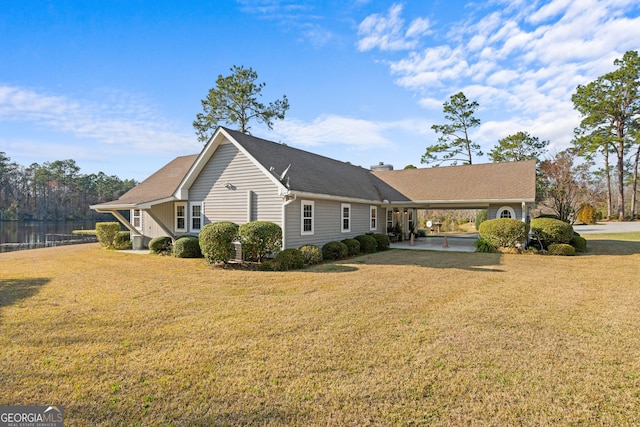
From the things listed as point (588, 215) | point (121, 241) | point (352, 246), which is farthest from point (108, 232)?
point (588, 215)

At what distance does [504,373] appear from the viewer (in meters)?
3.65

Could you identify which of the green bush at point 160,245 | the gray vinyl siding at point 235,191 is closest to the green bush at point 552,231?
the gray vinyl siding at point 235,191

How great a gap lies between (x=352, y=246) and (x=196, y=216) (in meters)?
7.32

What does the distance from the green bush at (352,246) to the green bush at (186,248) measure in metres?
6.34

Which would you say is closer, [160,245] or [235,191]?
[235,191]

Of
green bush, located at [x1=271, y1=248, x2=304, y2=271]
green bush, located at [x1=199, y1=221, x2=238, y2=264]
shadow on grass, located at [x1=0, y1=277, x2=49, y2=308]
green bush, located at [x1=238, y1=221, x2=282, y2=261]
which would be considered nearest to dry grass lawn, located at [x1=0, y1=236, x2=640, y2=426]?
shadow on grass, located at [x1=0, y1=277, x2=49, y2=308]

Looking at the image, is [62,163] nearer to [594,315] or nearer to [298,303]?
[298,303]

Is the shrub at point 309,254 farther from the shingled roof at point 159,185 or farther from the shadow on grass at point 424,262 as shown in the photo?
the shingled roof at point 159,185

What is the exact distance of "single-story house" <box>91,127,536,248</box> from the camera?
1241 centimetres

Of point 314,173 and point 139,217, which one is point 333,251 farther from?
point 139,217

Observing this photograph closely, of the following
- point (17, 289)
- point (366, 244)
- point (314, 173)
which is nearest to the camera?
point (17, 289)

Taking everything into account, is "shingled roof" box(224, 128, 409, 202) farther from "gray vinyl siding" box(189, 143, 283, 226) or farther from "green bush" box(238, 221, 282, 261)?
"green bush" box(238, 221, 282, 261)

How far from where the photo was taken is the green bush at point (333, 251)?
12.6 meters

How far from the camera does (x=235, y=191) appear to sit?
43.0ft
